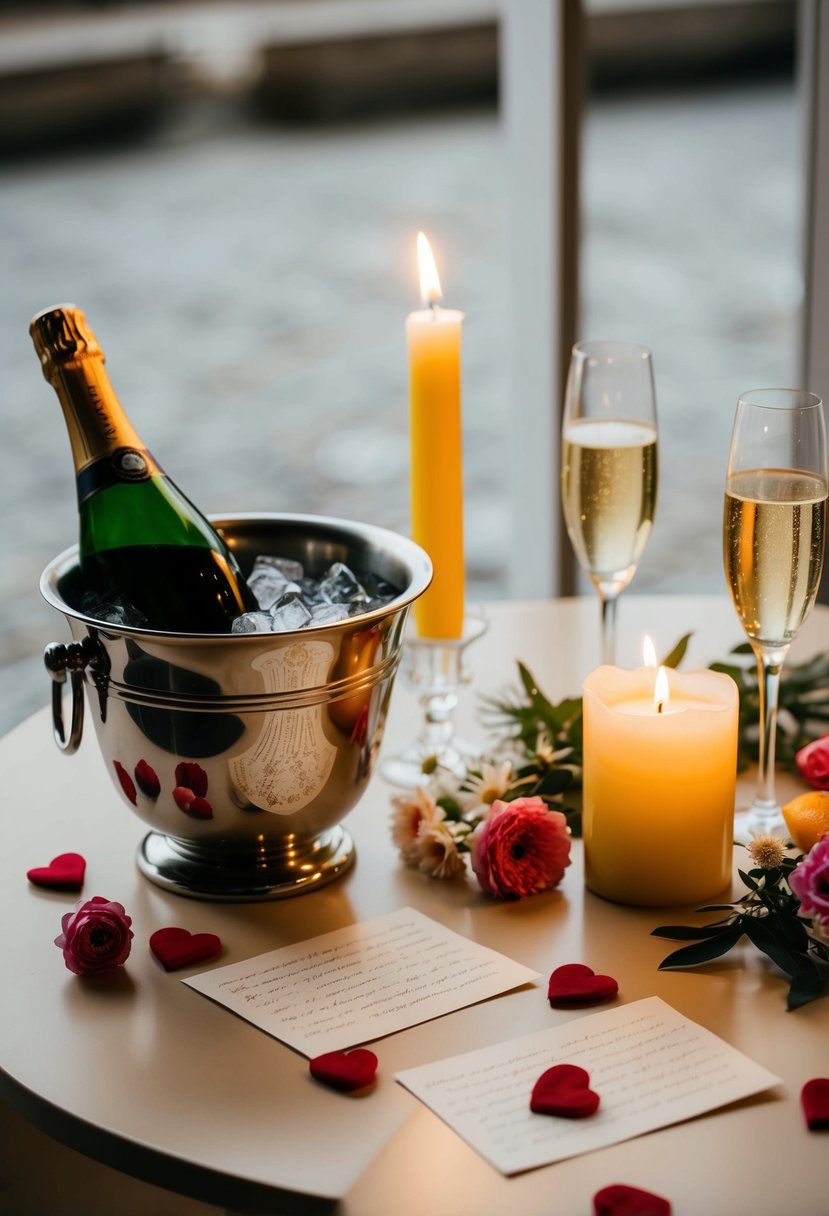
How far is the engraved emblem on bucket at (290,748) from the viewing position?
86cm

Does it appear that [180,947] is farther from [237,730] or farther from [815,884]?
[815,884]

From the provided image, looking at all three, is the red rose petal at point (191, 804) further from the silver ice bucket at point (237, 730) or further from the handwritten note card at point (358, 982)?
the handwritten note card at point (358, 982)

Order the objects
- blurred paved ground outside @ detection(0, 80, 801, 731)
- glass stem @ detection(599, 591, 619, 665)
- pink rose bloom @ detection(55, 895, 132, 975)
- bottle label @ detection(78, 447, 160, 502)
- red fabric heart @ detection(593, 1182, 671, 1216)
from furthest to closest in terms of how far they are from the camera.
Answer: blurred paved ground outside @ detection(0, 80, 801, 731) < glass stem @ detection(599, 591, 619, 665) < bottle label @ detection(78, 447, 160, 502) < pink rose bloom @ detection(55, 895, 132, 975) < red fabric heart @ detection(593, 1182, 671, 1216)

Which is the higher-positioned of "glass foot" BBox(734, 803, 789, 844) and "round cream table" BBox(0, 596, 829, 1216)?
"glass foot" BBox(734, 803, 789, 844)

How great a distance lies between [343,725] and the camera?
0.91 meters

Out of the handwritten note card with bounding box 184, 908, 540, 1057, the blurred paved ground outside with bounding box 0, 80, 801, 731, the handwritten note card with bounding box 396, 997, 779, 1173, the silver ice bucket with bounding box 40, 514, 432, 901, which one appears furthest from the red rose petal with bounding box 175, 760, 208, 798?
the blurred paved ground outside with bounding box 0, 80, 801, 731

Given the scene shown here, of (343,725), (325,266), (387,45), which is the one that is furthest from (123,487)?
(387,45)

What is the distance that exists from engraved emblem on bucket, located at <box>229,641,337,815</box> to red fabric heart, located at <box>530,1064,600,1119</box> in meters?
0.26

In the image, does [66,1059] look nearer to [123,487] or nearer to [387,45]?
[123,487]

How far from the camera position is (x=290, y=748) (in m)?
0.89

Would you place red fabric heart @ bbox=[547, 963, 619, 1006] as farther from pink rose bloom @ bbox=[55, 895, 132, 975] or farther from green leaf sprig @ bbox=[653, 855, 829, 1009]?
pink rose bloom @ bbox=[55, 895, 132, 975]

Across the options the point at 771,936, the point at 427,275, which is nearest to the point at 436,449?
the point at 427,275

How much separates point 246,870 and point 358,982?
15cm

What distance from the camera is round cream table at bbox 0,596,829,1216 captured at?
2.15ft
